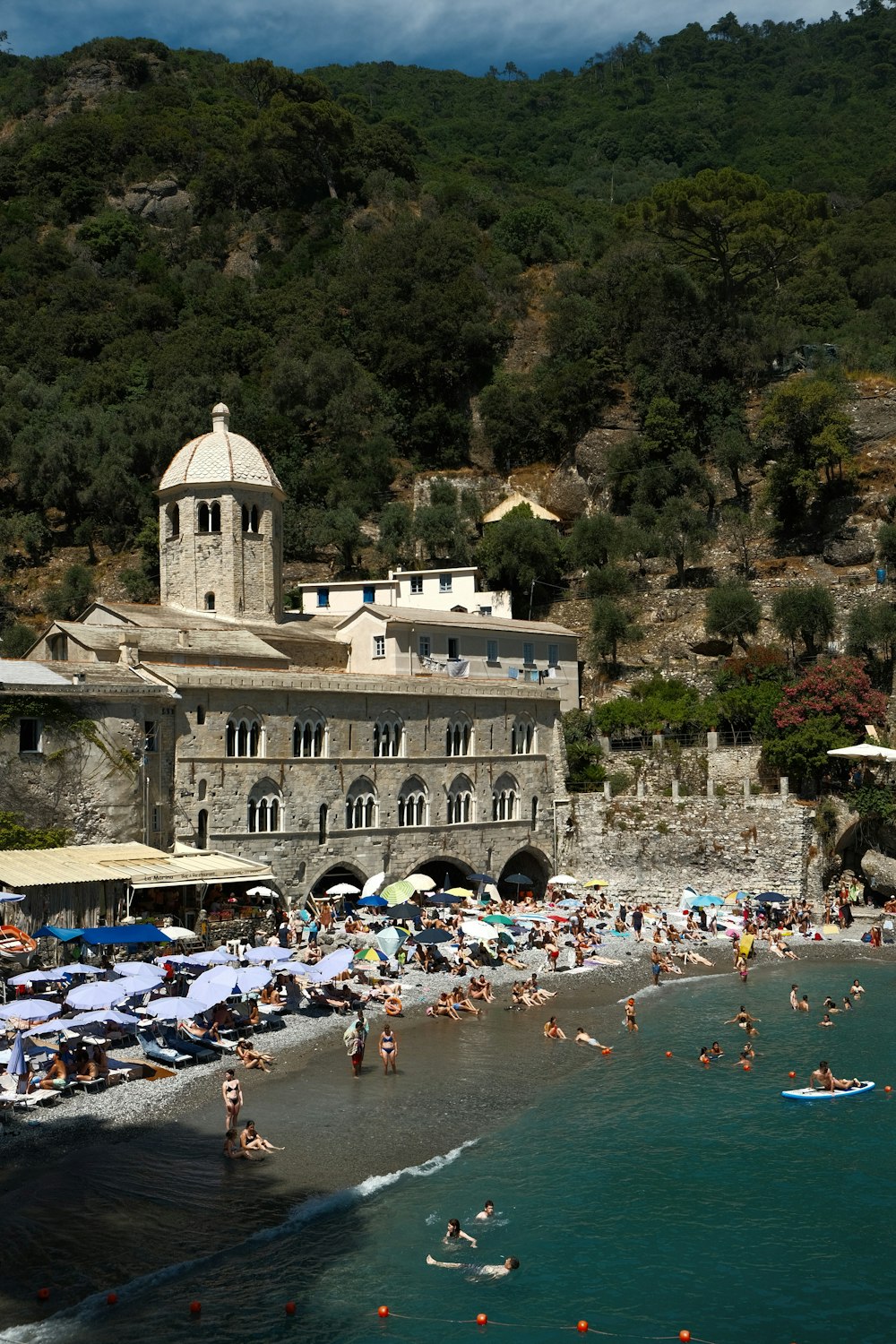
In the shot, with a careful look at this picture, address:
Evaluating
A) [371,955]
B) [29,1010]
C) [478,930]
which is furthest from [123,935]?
[478,930]

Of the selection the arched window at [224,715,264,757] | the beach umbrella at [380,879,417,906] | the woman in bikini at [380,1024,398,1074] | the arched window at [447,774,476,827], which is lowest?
the woman in bikini at [380,1024,398,1074]

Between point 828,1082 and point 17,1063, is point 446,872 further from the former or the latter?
point 17,1063

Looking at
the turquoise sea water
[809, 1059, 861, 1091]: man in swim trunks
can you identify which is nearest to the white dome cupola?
the turquoise sea water

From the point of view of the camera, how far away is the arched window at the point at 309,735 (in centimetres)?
4203

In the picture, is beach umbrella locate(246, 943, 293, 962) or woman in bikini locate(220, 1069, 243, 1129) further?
beach umbrella locate(246, 943, 293, 962)

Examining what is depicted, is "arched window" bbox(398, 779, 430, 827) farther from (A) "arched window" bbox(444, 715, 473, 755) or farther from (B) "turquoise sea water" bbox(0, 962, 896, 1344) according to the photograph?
(B) "turquoise sea water" bbox(0, 962, 896, 1344)

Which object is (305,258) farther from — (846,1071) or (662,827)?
(846,1071)

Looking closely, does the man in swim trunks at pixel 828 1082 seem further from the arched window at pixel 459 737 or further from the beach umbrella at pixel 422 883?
the arched window at pixel 459 737

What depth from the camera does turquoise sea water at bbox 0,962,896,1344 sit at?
690 inches

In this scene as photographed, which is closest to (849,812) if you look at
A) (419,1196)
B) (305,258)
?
(419,1196)

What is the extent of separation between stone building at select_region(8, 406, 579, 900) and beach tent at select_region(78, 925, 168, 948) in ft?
20.4

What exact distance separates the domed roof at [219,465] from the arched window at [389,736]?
11.1 meters

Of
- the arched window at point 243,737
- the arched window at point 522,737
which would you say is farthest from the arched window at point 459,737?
the arched window at point 243,737

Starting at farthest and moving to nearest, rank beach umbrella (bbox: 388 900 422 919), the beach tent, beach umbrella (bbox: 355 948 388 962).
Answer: beach umbrella (bbox: 388 900 422 919) → beach umbrella (bbox: 355 948 388 962) → the beach tent
